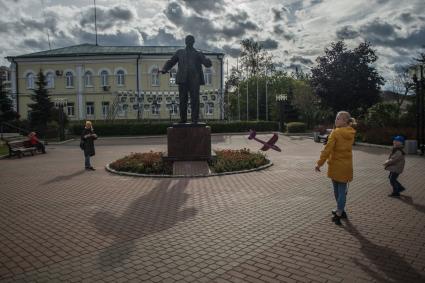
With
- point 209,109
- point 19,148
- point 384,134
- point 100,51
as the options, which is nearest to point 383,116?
point 384,134

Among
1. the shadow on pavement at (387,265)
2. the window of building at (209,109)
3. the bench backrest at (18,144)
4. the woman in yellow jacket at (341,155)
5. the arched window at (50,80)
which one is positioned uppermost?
the arched window at (50,80)

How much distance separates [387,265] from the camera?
171 inches

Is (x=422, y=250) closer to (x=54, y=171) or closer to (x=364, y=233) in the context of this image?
(x=364, y=233)

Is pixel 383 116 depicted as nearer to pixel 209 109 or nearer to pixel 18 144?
pixel 18 144

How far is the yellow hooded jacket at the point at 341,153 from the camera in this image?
19.5 ft

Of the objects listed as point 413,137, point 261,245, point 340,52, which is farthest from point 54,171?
point 340,52

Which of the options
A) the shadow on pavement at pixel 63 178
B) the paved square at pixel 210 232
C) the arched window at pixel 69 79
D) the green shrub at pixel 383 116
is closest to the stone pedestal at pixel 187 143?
the shadow on pavement at pixel 63 178

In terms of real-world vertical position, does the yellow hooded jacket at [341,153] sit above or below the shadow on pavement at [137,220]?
above

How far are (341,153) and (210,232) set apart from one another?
2.36 metres

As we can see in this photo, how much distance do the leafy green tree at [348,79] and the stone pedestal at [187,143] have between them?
64.0 ft

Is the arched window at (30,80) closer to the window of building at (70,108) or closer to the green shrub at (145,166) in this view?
the window of building at (70,108)

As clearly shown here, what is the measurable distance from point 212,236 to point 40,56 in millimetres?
45240

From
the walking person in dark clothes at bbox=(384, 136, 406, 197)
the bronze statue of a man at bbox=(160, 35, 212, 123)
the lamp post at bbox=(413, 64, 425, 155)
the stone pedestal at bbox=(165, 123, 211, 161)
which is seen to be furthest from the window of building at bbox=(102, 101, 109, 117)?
the walking person in dark clothes at bbox=(384, 136, 406, 197)

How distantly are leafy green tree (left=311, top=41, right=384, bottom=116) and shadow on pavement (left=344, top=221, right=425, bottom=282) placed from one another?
85.2ft
